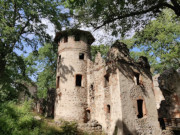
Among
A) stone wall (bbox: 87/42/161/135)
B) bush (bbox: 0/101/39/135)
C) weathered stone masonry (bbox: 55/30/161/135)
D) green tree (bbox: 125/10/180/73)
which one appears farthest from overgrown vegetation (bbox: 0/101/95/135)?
green tree (bbox: 125/10/180/73)

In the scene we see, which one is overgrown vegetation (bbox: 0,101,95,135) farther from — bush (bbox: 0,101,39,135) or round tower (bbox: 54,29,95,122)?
round tower (bbox: 54,29,95,122)

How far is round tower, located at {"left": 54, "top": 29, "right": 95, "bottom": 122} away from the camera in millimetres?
15409

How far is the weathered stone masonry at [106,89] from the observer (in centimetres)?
1167

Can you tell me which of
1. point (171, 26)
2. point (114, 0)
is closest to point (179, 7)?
point (114, 0)

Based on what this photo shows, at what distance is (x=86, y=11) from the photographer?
10.6m

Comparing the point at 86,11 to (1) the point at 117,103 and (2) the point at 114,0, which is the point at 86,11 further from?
(1) the point at 117,103

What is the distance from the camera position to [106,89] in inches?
527

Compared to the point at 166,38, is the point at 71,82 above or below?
below

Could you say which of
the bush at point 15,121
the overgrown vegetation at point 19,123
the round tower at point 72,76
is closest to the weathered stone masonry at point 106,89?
the round tower at point 72,76

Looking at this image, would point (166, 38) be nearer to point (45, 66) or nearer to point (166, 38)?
point (166, 38)

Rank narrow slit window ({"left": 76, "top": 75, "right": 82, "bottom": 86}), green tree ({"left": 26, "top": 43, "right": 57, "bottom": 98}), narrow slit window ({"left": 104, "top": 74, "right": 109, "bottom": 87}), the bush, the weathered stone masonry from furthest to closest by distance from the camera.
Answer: green tree ({"left": 26, "top": 43, "right": 57, "bottom": 98}) → narrow slit window ({"left": 76, "top": 75, "right": 82, "bottom": 86}) → narrow slit window ({"left": 104, "top": 74, "right": 109, "bottom": 87}) → the weathered stone masonry → the bush

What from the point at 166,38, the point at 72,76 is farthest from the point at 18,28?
the point at 166,38

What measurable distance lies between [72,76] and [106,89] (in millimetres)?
4648

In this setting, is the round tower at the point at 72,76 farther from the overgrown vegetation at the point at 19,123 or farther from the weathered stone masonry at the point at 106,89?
the overgrown vegetation at the point at 19,123
